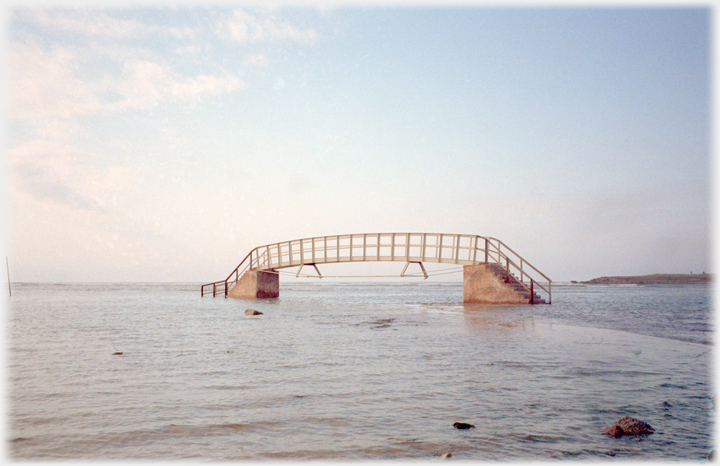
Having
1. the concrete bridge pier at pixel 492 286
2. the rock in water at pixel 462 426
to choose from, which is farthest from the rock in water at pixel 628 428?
the concrete bridge pier at pixel 492 286

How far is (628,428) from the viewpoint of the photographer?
4.45 metres

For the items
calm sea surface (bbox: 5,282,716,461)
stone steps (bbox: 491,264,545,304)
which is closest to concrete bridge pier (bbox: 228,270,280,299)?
stone steps (bbox: 491,264,545,304)

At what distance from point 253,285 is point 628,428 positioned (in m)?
27.2

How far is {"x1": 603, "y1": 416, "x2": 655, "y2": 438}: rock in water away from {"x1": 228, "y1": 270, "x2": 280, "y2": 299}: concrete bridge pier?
26.6 m

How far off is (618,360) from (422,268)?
52.3 feet

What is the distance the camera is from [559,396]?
5766 mm

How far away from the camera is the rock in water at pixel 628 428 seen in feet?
14.5

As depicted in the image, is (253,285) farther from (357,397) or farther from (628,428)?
(628,428)

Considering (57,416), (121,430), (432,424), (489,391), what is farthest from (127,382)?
(489,391)

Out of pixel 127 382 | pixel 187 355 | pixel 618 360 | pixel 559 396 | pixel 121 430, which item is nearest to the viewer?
pixel 121 430

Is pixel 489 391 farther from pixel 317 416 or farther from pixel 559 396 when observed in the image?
pixel 317 416

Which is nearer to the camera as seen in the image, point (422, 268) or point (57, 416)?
point (57, 416)

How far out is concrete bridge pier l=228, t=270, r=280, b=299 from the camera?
29.9 metres

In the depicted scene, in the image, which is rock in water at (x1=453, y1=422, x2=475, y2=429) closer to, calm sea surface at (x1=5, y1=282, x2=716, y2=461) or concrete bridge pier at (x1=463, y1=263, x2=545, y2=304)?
calm sea surface at (x1=5, y1=282, x2=716, y2=461)
